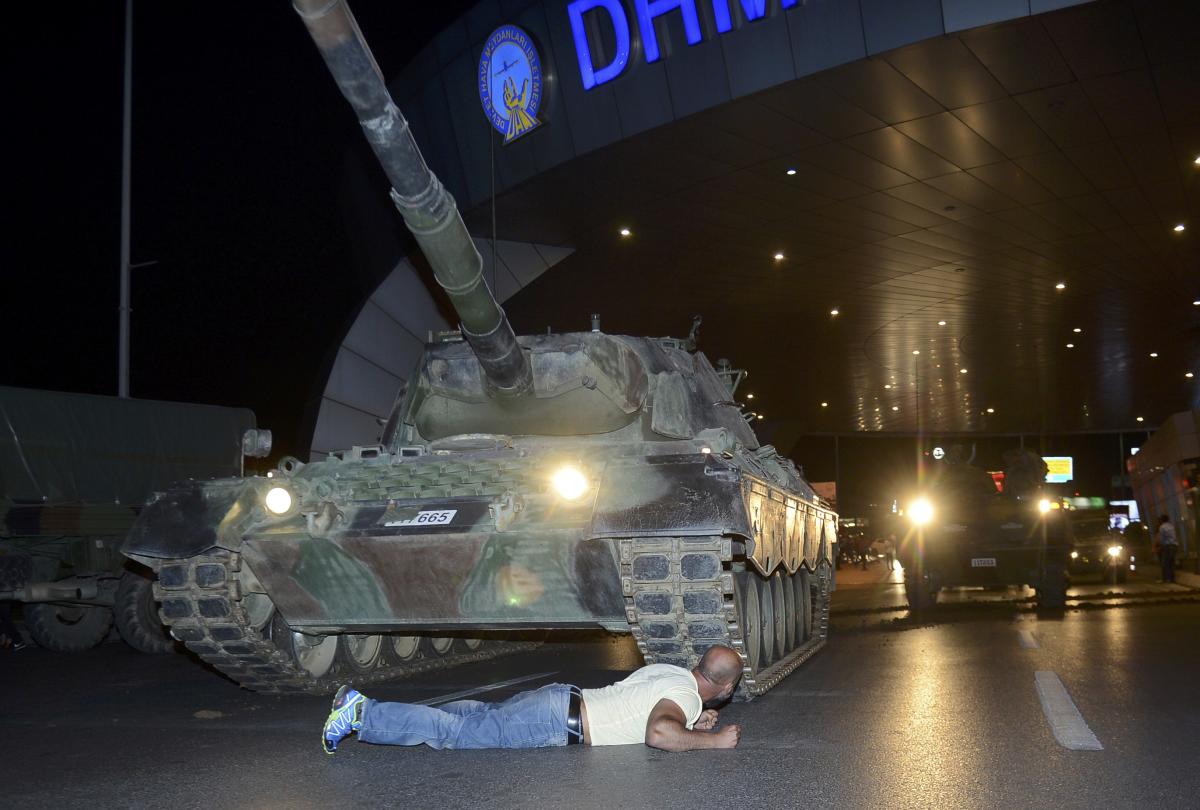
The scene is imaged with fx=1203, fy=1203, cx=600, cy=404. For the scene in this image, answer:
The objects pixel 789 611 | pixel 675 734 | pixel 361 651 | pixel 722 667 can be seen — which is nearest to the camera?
pixel 675 734

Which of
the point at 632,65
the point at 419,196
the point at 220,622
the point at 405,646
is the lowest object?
the point at 405,646

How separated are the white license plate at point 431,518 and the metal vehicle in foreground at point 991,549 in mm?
10426

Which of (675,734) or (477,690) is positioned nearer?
(675,734)

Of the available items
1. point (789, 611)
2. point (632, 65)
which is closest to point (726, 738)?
point (789, 611)

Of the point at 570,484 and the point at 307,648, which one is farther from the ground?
the point at 570,484

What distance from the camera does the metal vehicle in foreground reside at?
661 inches

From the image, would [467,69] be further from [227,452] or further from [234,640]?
[234,640]

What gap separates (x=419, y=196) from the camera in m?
6.98

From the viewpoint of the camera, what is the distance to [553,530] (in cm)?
752

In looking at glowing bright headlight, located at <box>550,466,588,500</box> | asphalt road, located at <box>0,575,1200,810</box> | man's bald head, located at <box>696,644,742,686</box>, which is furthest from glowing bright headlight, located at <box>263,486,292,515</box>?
man's bald head, located at <box>696,644,742,686</box>

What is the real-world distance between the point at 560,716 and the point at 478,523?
187cm

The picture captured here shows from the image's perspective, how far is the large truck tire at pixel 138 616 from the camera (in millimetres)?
12586

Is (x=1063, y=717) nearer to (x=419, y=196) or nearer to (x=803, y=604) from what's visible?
(x=803, y=604)

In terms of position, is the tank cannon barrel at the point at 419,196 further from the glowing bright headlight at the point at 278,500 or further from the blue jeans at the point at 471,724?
the blue jeans at the point at 471,724
